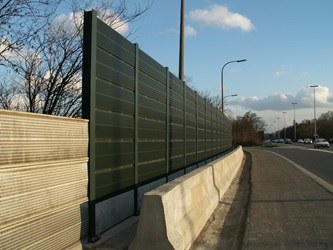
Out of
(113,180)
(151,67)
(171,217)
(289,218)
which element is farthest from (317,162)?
(171,217)

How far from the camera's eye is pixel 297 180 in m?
19.5

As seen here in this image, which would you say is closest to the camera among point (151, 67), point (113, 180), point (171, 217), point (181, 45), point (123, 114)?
point (171, 217)

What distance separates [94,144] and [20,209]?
78.8 inches

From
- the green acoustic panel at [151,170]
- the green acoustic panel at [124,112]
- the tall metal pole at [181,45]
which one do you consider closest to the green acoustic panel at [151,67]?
the green acoustic panel at [124,112]

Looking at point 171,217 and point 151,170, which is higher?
point 151,170

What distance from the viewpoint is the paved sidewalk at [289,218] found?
8070 mm

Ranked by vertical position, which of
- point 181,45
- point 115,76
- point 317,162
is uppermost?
point 181,45

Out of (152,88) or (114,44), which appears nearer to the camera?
(114,44)

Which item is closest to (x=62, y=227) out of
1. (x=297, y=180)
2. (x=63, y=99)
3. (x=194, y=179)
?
(x=194, y=179)

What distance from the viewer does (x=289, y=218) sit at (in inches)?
408

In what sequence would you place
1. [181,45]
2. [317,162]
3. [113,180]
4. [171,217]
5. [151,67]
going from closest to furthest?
[171,217]
[113,180]
[151,67]
[181,45]
[317,162]

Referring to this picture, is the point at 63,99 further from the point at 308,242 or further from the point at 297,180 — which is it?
the point at 297,180

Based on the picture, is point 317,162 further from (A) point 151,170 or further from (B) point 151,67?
(B) point 151,67

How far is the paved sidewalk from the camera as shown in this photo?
807 centimetres
